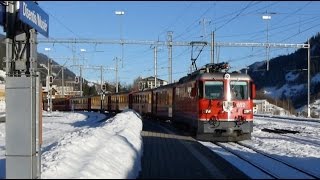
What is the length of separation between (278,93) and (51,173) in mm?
167633

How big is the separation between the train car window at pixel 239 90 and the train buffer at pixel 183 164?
4.34 meters

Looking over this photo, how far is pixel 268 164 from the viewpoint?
594 inches

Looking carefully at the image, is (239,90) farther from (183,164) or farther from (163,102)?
(163,102)

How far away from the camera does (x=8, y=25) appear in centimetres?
1002

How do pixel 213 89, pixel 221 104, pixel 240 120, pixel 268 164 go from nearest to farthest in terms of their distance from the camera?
pixel 268 164
pixel 240 120
pixel 221 104
pixel 213 89

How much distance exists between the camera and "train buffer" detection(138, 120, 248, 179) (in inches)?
492

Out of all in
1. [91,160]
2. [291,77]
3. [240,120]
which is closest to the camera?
[91,160]

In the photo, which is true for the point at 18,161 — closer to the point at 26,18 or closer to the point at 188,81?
Answer: the point at 26,18

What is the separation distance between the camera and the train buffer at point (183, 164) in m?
12.5

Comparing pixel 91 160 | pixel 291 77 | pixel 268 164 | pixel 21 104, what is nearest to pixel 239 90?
pixel 268 164

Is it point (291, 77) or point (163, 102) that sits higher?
point (291, 77)

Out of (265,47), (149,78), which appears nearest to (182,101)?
(265,47)

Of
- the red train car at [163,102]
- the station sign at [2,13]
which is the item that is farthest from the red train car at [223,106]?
the station sign at [2,13]

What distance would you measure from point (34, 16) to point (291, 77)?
16628cm
